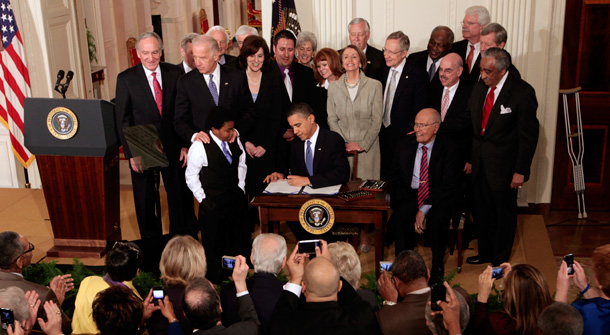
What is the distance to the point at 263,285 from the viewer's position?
3465mm

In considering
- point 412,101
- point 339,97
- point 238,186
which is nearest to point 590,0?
point 412,101

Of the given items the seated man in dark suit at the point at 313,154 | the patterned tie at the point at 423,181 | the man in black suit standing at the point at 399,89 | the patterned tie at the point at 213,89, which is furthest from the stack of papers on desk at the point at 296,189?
the man in black suit standing at the point at 399,89

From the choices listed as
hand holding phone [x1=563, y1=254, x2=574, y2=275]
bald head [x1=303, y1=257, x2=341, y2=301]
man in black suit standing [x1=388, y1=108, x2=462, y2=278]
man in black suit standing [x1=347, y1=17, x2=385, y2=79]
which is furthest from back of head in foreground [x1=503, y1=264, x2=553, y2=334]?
man in black suit standing [x1=347, y1=17, x2=385, y2=79]

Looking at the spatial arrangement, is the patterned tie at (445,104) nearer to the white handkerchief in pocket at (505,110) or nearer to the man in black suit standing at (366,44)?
the white handkerchief in pocket at (505,110)

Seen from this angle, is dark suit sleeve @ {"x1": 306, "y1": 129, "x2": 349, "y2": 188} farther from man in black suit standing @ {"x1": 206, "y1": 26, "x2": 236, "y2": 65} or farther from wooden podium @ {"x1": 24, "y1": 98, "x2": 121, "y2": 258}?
wooden podium @ {"x1": 24, "y1": 98, "x2": 121, "y2": 258}

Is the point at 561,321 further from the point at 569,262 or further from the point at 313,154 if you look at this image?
the point at 313,154

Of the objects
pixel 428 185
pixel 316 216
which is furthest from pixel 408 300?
pixel 428 185

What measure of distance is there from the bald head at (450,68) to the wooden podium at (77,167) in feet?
8.76

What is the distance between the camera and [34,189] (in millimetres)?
7406

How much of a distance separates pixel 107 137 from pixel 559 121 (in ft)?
13.5

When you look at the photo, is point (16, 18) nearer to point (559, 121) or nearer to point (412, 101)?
point (412, 101)

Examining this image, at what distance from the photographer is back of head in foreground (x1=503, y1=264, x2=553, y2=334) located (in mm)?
2996

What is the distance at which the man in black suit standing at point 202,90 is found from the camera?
5.46 m

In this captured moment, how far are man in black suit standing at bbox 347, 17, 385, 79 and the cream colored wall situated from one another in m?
0.42
